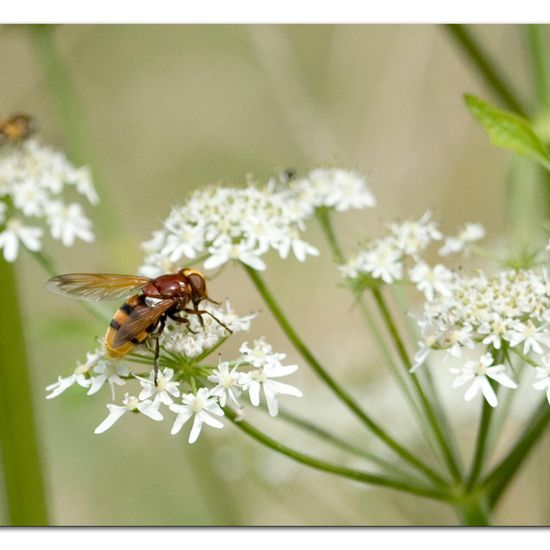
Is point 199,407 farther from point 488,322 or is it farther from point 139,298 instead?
point 488,322

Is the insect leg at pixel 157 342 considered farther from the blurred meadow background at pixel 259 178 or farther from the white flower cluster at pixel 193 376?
the blurred meadow background at pixel 259 178

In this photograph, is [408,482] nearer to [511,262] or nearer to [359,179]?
[511,262]

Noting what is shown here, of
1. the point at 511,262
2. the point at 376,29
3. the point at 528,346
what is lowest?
the point at 528,346

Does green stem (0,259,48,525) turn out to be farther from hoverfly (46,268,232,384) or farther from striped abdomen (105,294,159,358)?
striped abdomen (105,294,159,358)

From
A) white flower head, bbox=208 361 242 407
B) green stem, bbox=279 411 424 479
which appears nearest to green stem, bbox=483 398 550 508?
green stem, bbox=279 411 424 479
